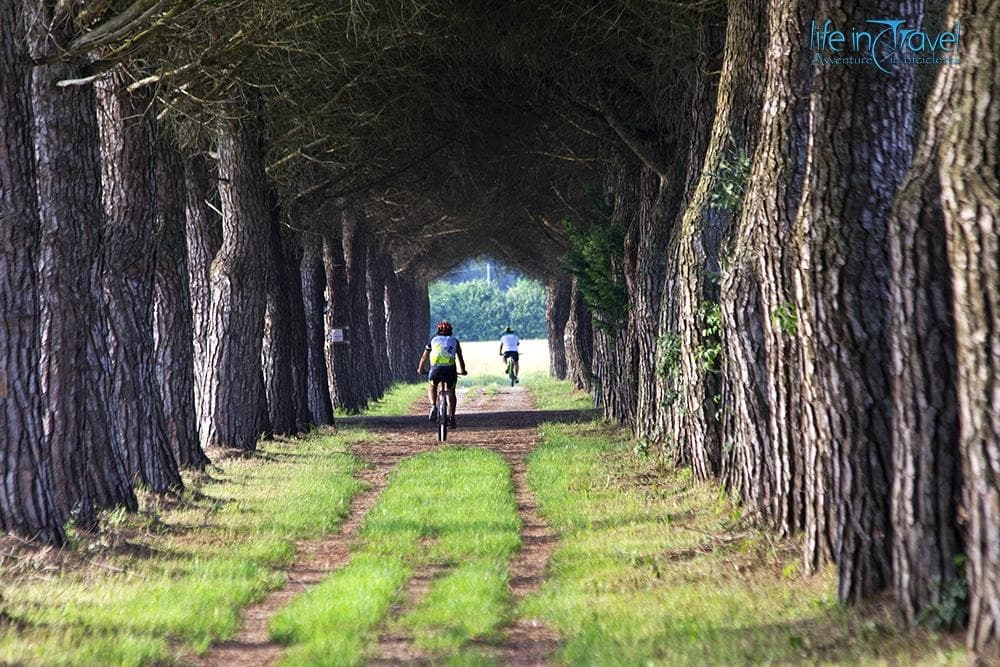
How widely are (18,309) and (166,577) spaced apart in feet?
7.15

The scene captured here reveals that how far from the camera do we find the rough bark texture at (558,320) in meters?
49.9

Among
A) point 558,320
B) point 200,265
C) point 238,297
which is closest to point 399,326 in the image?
point 558,320

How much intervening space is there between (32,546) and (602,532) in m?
4.51

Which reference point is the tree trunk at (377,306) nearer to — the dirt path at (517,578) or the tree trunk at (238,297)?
the dirt path at (517,578)

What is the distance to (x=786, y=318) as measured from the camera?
374 inches

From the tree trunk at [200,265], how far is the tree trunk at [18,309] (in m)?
10.3

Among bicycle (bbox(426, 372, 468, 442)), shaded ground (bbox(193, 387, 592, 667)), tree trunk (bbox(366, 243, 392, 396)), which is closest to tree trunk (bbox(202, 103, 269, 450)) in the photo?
shaded ground (bbox(193, 387, 592, 667))

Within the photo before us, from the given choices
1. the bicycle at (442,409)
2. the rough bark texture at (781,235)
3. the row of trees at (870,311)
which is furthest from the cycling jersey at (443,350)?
the rough bark texture at (781,235)

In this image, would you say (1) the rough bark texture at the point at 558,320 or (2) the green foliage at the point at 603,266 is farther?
(1) the rough bark texture at the point at 558,320

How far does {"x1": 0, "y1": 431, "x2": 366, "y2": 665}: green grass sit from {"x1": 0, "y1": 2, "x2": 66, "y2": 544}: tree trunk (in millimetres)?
536

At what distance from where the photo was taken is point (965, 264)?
257 inches

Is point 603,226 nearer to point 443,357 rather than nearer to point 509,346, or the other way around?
point 443,357

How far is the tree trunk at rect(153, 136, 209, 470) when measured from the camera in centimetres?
1577

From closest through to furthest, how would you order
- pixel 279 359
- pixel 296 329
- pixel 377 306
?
pixel 279 359 < pixel 296 329 < pixel 377 306
